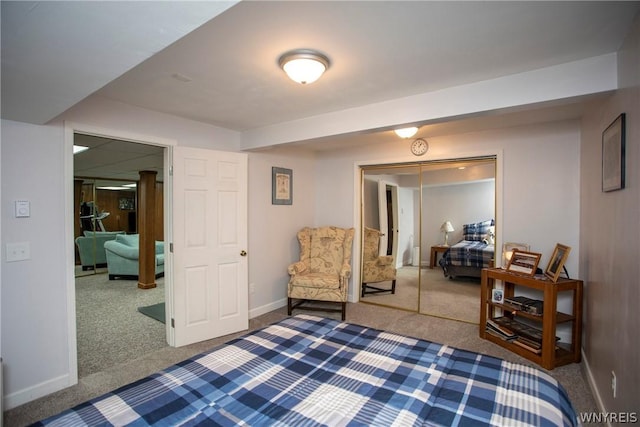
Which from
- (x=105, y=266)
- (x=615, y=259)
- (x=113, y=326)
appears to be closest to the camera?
(x=615, y=259)

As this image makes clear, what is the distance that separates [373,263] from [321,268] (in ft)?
2.82

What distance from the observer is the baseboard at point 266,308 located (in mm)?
4031

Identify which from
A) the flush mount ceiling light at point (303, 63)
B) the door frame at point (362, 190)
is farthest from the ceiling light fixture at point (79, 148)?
the door frame at point (362, 190)

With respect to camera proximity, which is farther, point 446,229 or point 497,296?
point 446,229

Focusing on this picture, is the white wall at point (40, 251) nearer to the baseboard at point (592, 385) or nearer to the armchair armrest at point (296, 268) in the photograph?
the armchair armrest at point (296, 268)

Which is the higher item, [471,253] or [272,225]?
[272,225]

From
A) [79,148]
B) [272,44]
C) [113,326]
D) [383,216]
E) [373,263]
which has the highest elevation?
[272,44]

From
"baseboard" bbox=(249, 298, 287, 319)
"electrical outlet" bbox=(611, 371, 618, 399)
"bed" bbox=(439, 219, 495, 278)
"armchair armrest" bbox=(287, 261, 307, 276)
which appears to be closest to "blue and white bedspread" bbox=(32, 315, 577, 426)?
"electrical outlet" bbox=(611, 371, 618, 399)

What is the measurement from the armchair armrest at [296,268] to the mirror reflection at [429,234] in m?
1.01

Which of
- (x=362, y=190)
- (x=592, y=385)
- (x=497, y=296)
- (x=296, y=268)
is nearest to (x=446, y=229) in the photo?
(x=497, y=296)

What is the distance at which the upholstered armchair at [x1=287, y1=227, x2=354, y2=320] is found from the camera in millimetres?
3860

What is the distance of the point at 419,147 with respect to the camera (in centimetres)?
402

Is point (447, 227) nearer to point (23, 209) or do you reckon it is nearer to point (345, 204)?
point (345, 204)

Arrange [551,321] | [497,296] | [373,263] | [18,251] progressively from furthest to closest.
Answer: [373,263], [497,296], [551,321], [18,251]
